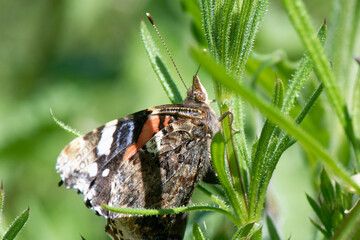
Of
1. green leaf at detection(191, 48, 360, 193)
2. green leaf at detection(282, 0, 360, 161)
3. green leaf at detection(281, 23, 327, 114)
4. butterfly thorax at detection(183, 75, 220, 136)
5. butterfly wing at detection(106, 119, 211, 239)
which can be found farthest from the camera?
butterfly thorax at detection(183, 75, 220, 136)

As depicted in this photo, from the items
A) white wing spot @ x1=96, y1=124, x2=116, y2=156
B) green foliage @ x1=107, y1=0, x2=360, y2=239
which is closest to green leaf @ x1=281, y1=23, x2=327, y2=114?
green foliage @ x1=107, y1=0, x2=360, y2=239

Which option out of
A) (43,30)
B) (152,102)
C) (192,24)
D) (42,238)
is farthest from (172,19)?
(42,238)

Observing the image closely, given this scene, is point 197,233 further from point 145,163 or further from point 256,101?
point 145,163

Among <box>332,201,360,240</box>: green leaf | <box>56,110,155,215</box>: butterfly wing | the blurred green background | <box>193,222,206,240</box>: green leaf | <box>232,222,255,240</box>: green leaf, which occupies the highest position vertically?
the blurred green background

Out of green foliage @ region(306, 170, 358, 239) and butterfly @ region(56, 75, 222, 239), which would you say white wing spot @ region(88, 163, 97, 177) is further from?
green foliage @ region(306, 170, 358, 239)

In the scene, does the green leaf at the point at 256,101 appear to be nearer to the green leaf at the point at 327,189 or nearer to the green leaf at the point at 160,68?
the green leaf at the point at 327,189

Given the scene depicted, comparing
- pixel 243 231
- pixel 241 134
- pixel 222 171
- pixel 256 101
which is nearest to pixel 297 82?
pixel 241 134

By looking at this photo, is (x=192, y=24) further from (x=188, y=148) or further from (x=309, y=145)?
(x=309, y=145)
